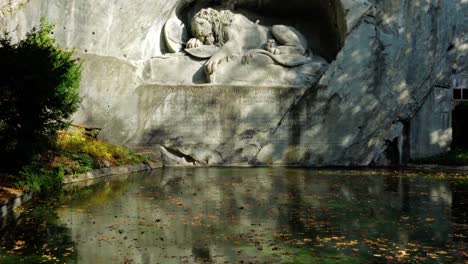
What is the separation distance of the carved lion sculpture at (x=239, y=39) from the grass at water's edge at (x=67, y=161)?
3.75 meters

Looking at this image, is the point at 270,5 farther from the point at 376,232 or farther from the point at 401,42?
the point at 376,232

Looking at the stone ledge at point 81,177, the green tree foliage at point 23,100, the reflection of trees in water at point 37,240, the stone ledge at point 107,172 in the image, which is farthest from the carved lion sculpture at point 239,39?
the reflection of trees in water at point 37,240

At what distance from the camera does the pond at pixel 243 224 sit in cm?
496

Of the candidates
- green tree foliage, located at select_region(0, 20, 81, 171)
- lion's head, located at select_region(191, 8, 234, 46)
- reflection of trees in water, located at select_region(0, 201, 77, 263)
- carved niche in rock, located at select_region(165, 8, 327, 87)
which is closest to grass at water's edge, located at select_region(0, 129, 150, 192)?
green tree foliage, located at select_region(0, 20, 81, 171)

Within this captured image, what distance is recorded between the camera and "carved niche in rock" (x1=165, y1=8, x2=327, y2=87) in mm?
14641

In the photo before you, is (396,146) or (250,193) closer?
(250,193)

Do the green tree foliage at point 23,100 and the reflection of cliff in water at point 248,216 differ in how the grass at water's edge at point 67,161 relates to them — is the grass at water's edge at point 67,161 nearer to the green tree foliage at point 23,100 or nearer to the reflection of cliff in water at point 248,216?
the green tree foliage at point 23,100

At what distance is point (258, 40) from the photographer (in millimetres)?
15438

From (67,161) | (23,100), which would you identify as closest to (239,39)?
(67,161)

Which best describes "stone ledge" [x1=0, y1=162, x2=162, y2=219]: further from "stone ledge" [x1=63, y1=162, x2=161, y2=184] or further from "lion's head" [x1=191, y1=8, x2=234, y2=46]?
"lion's head" [x1=191, y1=8, x2=234, y2=46]

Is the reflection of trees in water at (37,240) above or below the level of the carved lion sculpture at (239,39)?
below

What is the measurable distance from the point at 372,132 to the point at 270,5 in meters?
4.72

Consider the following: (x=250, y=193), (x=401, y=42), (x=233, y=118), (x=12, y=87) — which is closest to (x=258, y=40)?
(x=233, y=118)

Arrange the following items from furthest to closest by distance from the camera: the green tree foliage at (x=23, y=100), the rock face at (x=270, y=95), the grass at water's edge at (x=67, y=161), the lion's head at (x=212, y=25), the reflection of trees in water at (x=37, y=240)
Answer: the lion's head at (x=212, y=25), the rock face at (x=270, y=95), the grass at water's edge at (x=67, y=161), the green tree foliage at (x=23, y=100), the reflection of trees in water at (x=37, y=240)
